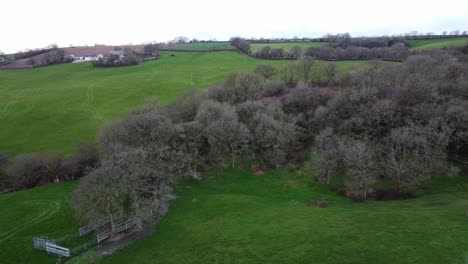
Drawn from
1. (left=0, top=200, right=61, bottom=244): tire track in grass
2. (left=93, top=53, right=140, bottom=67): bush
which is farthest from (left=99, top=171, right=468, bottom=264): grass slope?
(left=93, top=53, right=140, bottom=67): bush

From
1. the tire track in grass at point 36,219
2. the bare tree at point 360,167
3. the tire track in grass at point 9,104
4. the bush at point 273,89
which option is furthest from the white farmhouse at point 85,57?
the bare tree at point 360,167

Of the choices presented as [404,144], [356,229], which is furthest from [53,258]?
[404,144]

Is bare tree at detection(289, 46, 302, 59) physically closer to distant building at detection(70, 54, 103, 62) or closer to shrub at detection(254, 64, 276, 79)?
shrub at detection(254, 64, 276, 79)

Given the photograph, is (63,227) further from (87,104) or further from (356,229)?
(87,104)

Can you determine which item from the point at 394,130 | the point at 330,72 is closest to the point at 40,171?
the point at 394,130

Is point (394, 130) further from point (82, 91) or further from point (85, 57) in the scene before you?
point (85, 57)

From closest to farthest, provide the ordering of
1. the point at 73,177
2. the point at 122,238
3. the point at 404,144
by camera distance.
→ the point at 122,238
the point at 404,144
the point at 73,177

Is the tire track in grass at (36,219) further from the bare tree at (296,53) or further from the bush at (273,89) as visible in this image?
the bare tree at (296,53)
